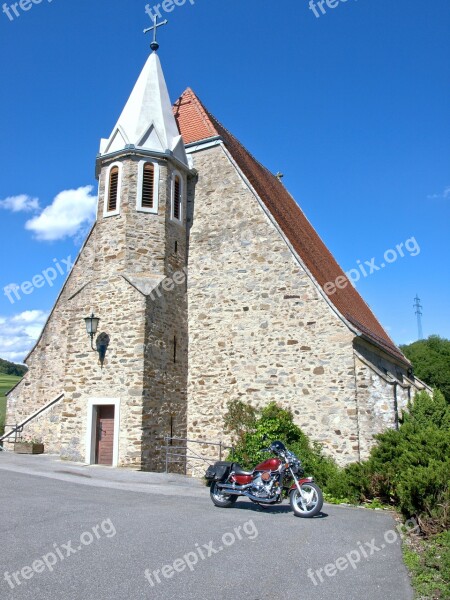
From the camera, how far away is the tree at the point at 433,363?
4678cm

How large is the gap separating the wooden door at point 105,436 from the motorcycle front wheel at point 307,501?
6.68 m

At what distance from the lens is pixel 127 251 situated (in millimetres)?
15414

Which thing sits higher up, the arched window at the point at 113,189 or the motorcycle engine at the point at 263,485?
the arched window at the point at 113,189

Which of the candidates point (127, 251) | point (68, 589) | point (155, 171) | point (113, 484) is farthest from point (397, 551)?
point (155, 171)

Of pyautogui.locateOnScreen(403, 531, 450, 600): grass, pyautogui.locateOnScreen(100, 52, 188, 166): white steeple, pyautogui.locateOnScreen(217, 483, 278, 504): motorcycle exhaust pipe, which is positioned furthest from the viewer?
pyautogui.locateOnScreen(100, 52, 188, 166): white steeple

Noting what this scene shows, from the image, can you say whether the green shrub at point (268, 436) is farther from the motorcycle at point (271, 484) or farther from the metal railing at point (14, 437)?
the metal railing at point (14, 437)

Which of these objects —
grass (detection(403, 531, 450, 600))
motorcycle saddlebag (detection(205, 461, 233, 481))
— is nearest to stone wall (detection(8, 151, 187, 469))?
motorcycle saddlebag (detection(205, 461, 233, 481))

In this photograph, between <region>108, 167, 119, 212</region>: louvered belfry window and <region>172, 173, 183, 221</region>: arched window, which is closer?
<region>108, 167, 119, 212</region>: louvered belfry window

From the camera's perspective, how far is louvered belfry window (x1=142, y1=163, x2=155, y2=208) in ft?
52.8

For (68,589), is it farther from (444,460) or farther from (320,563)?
(444,460)

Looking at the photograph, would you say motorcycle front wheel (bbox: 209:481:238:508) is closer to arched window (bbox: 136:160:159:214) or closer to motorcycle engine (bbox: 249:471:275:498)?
motorcycle engine (bbox: 249:471:275:498)

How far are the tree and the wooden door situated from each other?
1478 inches

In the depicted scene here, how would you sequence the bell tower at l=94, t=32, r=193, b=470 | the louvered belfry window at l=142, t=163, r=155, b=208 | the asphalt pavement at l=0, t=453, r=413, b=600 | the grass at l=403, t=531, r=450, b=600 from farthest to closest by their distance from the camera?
the louvered belfry window at l=142, t=163, r=155, b=208 → the bell tower at l=94, t=32, r=193, b=470 → the grass at l=403, t=531, r=450, b=600 → the asphalt pavement at l=0, t=453, r=413, b=600

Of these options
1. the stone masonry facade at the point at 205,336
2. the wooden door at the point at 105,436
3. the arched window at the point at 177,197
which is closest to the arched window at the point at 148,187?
the stone masonry facade at the point at 205,336
